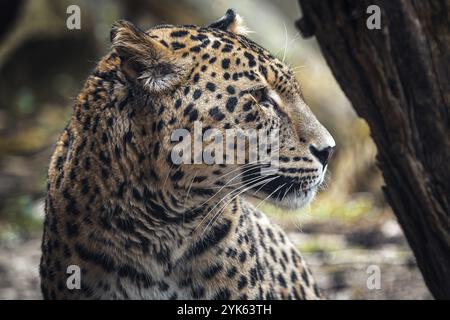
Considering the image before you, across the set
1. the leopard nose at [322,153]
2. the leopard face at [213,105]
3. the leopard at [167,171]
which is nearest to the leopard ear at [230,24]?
the leopard at [167,171]

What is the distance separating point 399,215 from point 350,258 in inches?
157

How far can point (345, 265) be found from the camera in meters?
10.5

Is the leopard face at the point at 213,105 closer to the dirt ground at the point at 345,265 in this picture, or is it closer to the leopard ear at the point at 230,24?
the leopard ear at the point at 230,24

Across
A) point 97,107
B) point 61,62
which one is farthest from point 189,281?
point 61,62

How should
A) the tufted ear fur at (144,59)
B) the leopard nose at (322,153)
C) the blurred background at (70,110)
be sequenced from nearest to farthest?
the tufted ear fur at (144,59), the leopard nose at (322,153), the blurred background at (70,110)

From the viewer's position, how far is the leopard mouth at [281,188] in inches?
249

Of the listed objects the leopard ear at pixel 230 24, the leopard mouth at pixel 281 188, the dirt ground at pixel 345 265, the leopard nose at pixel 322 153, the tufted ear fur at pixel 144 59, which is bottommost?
the dirt ground at pixel 345 265

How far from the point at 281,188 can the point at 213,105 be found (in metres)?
0.85

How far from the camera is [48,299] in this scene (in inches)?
263

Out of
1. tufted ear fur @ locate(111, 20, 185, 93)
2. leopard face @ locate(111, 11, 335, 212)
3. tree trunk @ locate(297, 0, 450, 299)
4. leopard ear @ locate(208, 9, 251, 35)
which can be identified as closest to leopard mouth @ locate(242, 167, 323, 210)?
leopard face @ locate(111, 11, 335, 212)

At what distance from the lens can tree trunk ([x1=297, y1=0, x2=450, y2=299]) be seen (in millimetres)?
6148

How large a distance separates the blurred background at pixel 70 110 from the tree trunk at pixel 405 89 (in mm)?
3161
